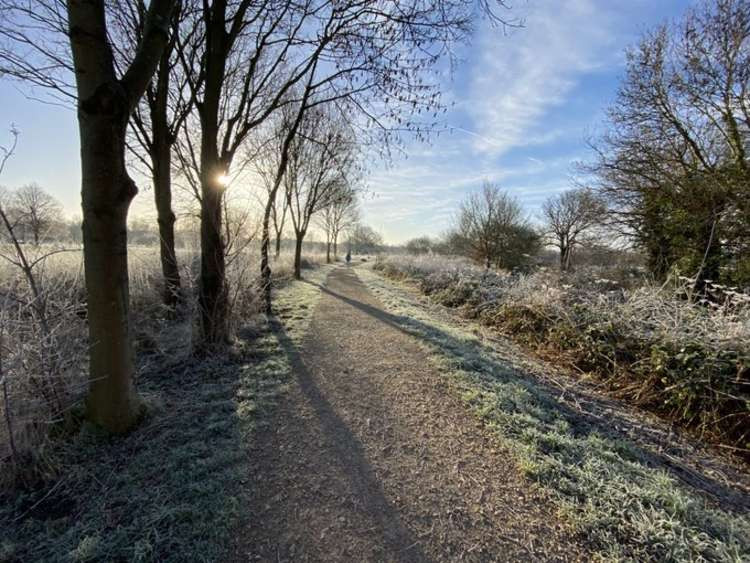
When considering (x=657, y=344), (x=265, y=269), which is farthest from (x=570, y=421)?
(x=265, y=269)

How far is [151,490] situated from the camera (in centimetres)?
175

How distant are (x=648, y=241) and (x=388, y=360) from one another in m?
11.5

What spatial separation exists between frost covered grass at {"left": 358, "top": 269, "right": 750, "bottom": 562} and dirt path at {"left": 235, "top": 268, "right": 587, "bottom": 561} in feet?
0.53

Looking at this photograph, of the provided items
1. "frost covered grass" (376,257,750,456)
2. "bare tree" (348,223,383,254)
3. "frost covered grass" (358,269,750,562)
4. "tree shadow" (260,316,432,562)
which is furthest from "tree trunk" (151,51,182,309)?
"bare tree" (348,223,383,254)

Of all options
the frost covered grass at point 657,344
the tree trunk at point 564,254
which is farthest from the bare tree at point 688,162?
the tree trunk at point 564,254

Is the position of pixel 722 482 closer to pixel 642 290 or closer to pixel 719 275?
pixel 642 290

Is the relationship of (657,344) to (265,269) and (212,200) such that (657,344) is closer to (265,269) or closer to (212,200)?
(212,200)

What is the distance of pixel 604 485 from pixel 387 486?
4.95 feet

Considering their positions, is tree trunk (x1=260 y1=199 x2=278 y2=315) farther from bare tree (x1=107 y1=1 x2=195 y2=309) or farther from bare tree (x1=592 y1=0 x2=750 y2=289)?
bare tree (x1=592 y1=0 x2=750 y2=289)

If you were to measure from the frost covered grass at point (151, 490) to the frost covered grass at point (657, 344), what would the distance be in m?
4.49

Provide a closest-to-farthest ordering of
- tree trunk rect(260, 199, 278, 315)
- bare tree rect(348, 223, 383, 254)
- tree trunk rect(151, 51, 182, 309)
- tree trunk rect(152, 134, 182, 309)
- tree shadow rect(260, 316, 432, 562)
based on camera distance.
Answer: tree shadow rect(260, 316, 432, 562)
tree trunk rect(151, 51, 182, 309)
tree trunk rect(152, 134, 182, 309)
tree trunk rect(260, 199, 278, 315)
bare tree rect(348, 223, 383, 254)

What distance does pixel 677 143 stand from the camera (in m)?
8.87

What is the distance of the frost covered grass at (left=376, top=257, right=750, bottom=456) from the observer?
288 cm

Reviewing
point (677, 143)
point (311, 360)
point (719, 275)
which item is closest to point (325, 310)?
point (311, 360)
